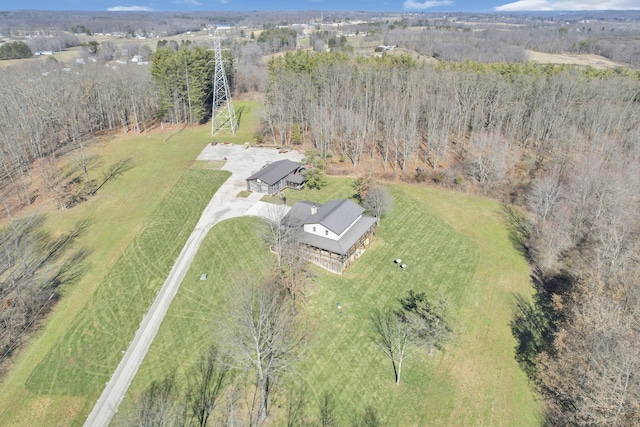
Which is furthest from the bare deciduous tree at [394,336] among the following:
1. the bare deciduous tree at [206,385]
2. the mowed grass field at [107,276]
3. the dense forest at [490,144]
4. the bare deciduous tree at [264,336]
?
the mowed grass field at [107,276]

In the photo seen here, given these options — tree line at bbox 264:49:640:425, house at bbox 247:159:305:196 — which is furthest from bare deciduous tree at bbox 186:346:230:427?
house at bbox 247:159:305:196

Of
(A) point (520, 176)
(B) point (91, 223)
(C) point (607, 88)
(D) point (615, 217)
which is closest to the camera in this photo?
(D) point (615, 217)

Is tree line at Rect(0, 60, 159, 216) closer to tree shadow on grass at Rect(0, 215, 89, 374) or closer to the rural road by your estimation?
tree shadow on grass at Rect(0, 215, 89, 374)

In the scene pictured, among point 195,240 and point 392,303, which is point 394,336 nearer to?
point 392,303

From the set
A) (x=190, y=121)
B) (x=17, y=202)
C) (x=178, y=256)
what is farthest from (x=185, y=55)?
(x=178, y=256)

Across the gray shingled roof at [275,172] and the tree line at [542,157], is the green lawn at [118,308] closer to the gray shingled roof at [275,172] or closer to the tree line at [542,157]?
the gray shingled roof at [275,172]

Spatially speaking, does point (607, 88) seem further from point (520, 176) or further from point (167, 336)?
point (167, 336)
